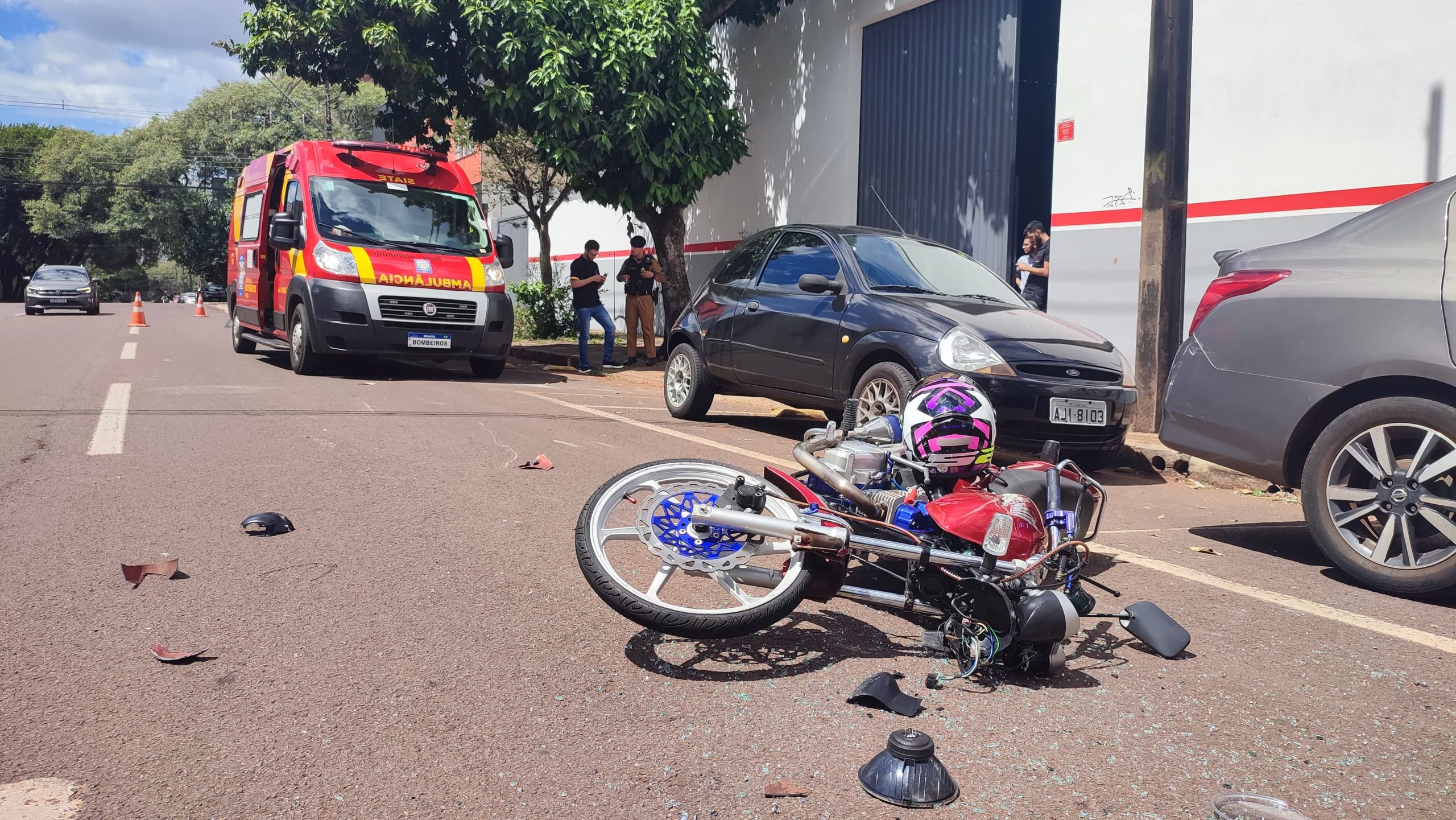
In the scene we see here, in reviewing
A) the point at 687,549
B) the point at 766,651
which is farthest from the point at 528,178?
the point at 766,651

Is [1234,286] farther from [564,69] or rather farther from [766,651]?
[564,69]

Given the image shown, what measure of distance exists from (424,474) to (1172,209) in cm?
583

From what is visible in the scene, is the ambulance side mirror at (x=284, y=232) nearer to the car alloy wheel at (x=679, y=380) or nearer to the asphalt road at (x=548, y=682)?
the car alloy wheel at (x=679, y=380)

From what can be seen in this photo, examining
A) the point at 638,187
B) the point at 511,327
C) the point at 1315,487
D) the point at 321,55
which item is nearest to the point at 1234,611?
the point at 1315,487

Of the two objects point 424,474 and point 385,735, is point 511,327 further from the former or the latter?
point 385,735

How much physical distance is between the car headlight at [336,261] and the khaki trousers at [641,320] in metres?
4.51

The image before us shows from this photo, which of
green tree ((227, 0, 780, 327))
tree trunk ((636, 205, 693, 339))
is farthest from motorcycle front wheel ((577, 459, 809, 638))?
tree trunk ((636, 205, 693, 339))

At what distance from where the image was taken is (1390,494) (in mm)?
Result: 4535

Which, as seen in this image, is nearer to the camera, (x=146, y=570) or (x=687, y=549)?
(x=687, y=549)

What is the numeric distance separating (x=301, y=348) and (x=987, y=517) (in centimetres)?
982

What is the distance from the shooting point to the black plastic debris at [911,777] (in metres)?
2.54

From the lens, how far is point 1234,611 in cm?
424

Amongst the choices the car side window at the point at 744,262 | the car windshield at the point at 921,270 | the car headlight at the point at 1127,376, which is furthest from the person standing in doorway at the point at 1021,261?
the car headlight at the point at 1127,376

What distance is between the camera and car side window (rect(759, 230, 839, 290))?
8.13 m
